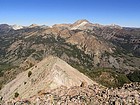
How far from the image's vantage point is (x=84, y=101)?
154 ft

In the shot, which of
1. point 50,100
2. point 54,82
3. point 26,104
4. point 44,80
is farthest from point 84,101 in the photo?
point 44,80

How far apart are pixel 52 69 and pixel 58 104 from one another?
142 feet

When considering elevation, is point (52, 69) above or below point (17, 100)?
below

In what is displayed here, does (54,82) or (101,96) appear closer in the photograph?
(101,96)

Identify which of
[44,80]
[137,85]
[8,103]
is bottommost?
[44,80]

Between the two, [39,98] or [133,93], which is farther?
[39,98]

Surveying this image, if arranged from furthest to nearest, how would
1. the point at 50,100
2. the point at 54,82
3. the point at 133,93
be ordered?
the point at 54,82 < the point at 50,100 < the point at 133,93

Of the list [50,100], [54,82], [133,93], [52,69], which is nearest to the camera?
[133,93]

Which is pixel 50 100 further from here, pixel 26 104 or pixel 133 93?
pixel 133 93

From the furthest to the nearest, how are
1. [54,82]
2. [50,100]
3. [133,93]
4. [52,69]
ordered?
[52,69] < [54,82] < [50,100] < [133,93]

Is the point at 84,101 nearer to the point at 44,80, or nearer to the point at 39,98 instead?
the point at 39,98

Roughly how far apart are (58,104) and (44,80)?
3550 centimetres

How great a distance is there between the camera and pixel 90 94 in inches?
1902

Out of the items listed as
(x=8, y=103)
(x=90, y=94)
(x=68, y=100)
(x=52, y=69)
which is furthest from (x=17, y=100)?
(x=52, y=69)
